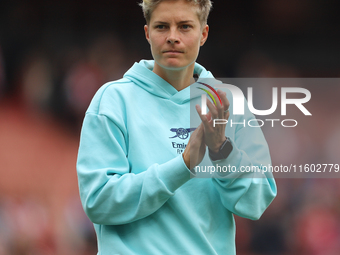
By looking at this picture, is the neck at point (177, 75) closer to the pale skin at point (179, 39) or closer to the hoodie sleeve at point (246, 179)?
the pale skin at point (179, 39)

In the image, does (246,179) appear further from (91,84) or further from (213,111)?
(91,84)

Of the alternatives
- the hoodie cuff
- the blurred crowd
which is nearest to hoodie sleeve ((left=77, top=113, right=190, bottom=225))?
the hoodie cuff

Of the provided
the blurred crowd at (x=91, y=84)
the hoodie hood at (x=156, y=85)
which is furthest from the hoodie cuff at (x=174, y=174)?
the blurred crowd at (x=91, y=84)

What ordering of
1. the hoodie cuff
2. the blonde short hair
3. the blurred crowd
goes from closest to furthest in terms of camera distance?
the hoodie cuff, the blonde short hair, the blurred crowd

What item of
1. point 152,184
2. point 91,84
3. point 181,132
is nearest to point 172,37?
point 181,132

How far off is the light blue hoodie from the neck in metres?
0.04

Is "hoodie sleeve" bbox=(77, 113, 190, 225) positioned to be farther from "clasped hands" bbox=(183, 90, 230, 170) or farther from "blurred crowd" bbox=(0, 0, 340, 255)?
"blurred crowd" bbox=(0, 0, 340, 255)

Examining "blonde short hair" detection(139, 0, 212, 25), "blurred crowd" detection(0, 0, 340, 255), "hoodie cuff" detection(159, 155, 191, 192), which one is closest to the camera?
"hoodie cuff" detection(159, 155, 191, 192)

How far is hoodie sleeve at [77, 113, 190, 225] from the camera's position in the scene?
1.06 metres

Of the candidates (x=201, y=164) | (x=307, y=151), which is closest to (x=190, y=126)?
(x=201, y=164)

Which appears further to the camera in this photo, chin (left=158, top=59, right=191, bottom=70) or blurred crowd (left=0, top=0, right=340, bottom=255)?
blurred crowd (left=0, top=0, right=340, bottom=255)

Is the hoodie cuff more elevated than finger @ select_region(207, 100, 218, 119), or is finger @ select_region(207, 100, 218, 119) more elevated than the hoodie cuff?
finger @ select_region(207, 100, 218, 119)

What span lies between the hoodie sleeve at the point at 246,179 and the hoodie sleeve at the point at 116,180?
0.14 meters

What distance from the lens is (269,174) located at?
121 centimetres
